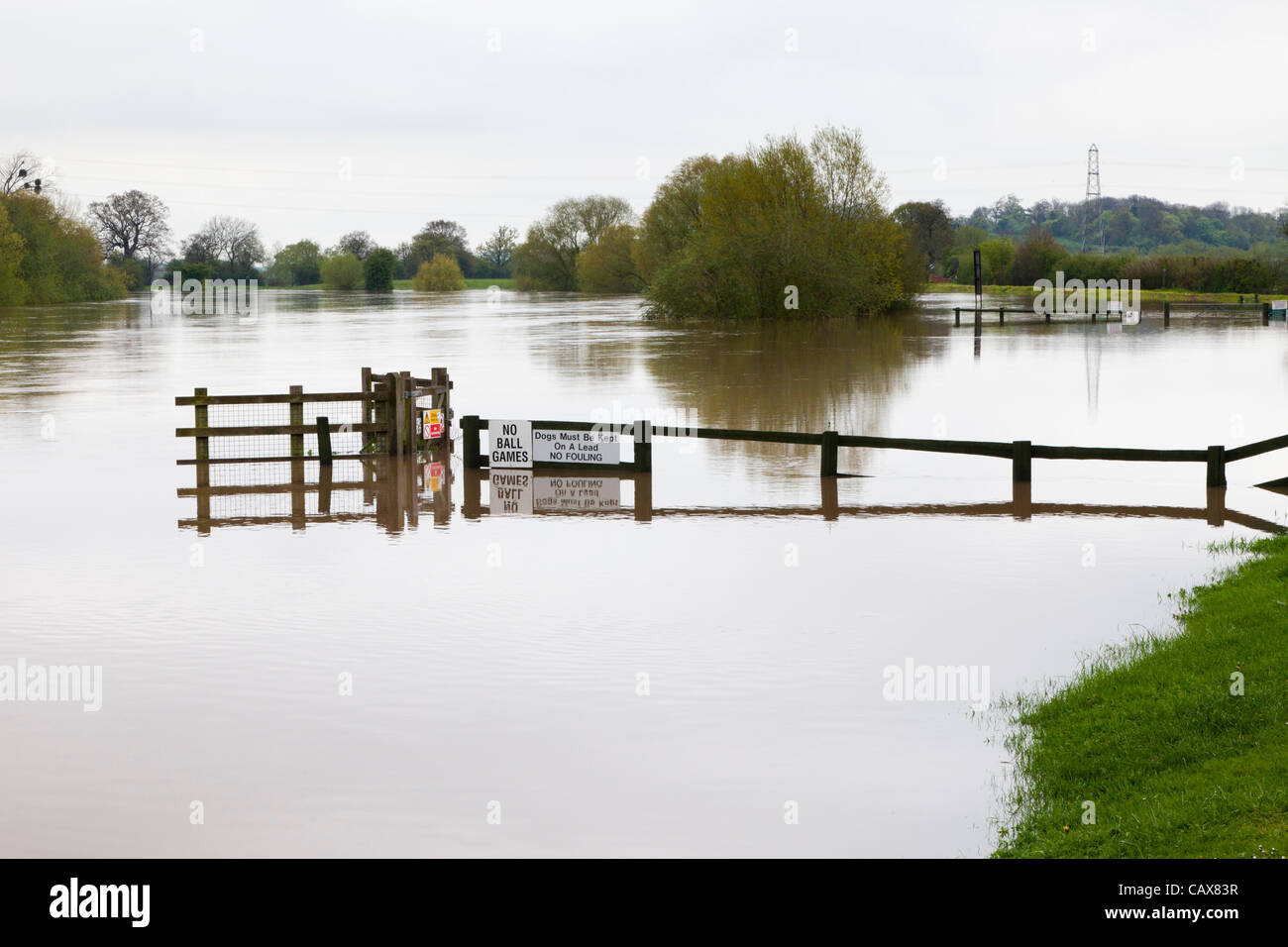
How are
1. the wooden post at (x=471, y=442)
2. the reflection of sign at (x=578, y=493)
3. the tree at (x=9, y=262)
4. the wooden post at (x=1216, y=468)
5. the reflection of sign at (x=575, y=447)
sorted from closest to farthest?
the wooden post at (x=1216, y=468) < the reflection of sign at (x=578, y=493) < the reflection of sign at (x=575, y=447) < the wooden post at (x=471, y=442) < the tree at (x=9, y=262)

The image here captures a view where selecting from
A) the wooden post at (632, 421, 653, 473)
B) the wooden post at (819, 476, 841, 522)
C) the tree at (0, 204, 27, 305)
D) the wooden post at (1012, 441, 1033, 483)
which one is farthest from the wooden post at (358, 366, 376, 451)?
the tree at (0, 204, 27, 305)

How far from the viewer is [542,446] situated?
23141mm

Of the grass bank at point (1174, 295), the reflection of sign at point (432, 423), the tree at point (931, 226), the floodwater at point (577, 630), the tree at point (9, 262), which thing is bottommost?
the floodwater at point (577, 630)

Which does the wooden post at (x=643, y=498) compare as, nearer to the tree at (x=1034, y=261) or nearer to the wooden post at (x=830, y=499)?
the wooden post at (x=830, y=499)

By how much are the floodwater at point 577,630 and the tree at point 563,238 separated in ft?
468

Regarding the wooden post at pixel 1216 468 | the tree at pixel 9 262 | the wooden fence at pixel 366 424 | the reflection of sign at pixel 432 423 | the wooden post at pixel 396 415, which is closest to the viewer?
the wooden post at pixel 1216 468

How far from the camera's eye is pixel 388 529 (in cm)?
1895

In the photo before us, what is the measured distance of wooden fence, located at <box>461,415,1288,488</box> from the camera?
19.8 m

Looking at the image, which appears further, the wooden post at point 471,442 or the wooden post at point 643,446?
the wooden post at point 471,442

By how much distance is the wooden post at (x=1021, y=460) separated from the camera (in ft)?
68.8

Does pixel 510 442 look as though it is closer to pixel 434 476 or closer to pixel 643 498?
pixel 434 476

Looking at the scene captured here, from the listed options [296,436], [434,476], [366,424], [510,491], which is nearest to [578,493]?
[510,491]

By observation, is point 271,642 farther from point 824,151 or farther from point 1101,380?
point 824,151

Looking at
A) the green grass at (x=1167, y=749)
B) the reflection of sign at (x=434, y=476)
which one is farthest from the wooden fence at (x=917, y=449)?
the green grass at (x=1167, y=749)
